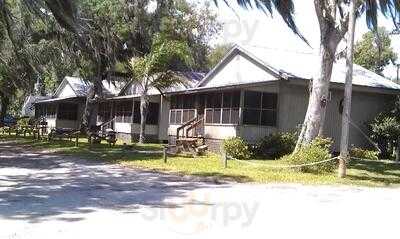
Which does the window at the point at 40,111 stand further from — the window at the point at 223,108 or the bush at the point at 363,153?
the bush at the point at 363,153

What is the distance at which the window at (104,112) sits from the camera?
47.0 m

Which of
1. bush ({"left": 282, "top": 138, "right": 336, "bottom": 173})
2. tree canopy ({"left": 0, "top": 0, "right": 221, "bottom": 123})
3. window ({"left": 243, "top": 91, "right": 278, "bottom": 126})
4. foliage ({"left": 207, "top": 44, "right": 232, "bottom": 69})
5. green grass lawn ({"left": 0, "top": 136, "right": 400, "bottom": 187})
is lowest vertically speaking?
green grass lawn ({"left": 0, "top": 136, "right": 400, "bottom": 187})

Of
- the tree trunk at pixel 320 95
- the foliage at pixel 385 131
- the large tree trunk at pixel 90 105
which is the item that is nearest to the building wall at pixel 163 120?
the large tree trunk at pixel 90 105

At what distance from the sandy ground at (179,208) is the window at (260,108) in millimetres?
9940

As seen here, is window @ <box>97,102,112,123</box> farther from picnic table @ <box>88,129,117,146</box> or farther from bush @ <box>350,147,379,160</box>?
bush @ <box>350,147,379,160</box>


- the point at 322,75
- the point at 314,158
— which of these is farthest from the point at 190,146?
the point at 314,158

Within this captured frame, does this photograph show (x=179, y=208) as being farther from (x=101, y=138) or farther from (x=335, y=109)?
(x=101, y=138)

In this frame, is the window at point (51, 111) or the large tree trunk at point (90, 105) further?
the window at point (51, 111)

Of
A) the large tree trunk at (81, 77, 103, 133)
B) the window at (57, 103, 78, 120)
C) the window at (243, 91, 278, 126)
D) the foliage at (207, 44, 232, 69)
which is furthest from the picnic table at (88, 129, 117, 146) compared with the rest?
the foliage at (207, 44, 232, 69)

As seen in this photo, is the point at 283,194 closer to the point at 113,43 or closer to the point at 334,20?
the point at 334,20

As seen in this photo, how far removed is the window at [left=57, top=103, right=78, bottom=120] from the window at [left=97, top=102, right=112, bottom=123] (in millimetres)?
6916

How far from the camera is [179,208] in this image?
11633mm

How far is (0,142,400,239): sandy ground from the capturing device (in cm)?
919

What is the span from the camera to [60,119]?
5506 cm
